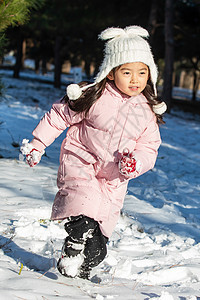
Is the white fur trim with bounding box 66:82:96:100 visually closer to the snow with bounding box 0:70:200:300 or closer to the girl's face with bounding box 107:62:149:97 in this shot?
the girl's face with bounding box 107:62:149:97

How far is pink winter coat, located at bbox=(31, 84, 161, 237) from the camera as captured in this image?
7.20 ft

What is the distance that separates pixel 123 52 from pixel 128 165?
0.70 metres

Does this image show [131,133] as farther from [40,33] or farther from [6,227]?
[40,33]

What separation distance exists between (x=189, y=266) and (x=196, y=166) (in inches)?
152

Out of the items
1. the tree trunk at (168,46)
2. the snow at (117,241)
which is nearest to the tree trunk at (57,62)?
the tree trunk at (168,46)

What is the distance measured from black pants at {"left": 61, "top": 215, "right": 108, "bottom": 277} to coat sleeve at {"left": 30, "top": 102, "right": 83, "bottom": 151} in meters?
0.51

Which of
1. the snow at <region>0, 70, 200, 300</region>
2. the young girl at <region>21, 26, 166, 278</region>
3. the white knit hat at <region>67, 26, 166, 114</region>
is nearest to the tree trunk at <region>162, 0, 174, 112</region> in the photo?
the snow at <region>0, 70, 200, 300</region>

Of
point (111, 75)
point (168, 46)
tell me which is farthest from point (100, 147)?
point (168, 46)

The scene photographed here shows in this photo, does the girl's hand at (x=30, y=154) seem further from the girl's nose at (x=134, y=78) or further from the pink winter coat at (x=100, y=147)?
the girl's nose at (x=134, y=78)

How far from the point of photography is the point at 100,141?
87.9 inches

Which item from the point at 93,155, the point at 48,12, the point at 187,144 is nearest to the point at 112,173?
the point at 93,155

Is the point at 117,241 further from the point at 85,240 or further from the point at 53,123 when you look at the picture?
the point at 53,123

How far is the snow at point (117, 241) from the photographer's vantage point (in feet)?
6.92

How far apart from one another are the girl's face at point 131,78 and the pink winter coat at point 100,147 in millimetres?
64
